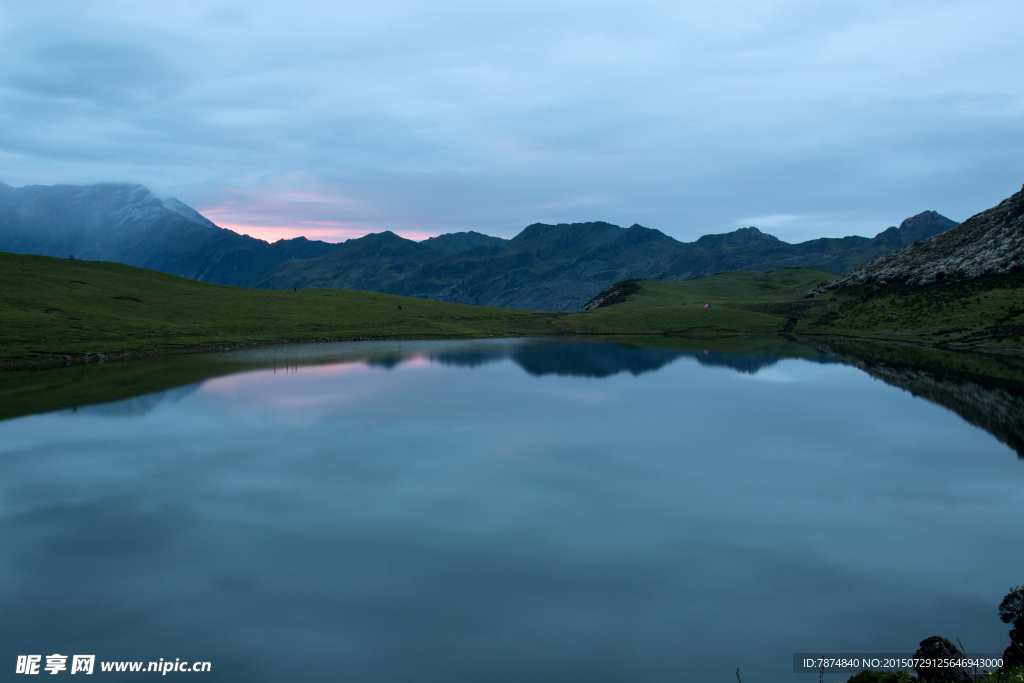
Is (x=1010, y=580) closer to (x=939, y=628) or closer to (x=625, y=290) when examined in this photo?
(x=939, y=628)

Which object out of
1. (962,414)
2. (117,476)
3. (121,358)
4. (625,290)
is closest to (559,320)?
(625,290)

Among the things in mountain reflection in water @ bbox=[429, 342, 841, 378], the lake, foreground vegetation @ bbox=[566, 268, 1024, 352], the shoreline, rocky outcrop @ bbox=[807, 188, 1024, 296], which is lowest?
the lake

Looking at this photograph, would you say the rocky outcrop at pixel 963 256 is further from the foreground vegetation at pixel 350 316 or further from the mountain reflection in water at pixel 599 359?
the mountain reflection in water at pixel 599 359

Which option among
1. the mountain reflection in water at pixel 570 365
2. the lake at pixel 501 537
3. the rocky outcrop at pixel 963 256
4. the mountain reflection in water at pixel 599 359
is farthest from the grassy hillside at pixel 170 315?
the rocky outcrop at pixel 963 256

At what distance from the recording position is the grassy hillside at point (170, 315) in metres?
74.2

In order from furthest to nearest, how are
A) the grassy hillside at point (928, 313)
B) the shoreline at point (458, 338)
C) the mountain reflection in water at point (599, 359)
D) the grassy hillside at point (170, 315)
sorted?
the grassy hillside at point (928, 313) → the grassy hillside at point (170, 315) → the mountain reflection in water at point (599, 359) → the shoreline at point (458, 338)

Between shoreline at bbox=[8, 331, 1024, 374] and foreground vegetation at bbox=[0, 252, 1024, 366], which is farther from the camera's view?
foreground vegetation at bbox=[0, 252, 1024, 366]

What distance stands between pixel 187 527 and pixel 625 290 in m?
187

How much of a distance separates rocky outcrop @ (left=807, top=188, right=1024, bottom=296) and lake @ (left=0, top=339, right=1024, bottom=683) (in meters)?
100

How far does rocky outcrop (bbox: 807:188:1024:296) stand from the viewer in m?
114

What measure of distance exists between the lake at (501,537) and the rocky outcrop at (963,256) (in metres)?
100

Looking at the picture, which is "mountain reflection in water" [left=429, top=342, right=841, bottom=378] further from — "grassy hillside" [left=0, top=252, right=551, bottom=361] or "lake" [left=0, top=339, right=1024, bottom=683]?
"grassy hillside" [left=0, top=252, right=551, bottom=361]

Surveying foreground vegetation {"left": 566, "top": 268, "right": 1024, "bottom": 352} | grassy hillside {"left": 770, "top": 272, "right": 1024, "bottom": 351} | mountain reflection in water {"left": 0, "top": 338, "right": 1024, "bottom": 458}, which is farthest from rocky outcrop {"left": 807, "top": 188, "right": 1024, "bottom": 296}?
mountain reflection in water {"left": 0, "top": 338, "right": 1024, "bottom": 458}

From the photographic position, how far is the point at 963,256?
12706 centimetres
